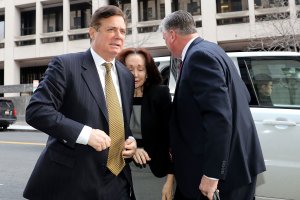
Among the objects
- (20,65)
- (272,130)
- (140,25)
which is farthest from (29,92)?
(272,130)

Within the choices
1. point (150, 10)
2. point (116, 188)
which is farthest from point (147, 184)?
point (150, 10)

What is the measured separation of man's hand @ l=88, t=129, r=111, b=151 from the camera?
187 centimetres

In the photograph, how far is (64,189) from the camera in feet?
6.42

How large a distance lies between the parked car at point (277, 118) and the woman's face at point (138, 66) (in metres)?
1.22

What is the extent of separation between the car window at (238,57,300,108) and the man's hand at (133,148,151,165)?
1.59 metres

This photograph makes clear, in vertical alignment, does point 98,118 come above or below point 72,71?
below

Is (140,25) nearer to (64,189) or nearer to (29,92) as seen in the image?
(29,92)

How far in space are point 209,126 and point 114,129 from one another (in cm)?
55

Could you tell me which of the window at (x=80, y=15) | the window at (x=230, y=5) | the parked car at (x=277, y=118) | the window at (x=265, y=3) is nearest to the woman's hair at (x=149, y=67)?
the parked car at (x=277, y=118)

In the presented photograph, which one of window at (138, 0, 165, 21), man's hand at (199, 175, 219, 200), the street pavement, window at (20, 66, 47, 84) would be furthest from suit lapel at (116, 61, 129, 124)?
window at (20, 66, 47, 84)

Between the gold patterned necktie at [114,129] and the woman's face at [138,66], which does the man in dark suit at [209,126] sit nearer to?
the gold patterned necktie at [114,129]

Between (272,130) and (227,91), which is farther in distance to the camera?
(272,130)

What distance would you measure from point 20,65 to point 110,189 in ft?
107

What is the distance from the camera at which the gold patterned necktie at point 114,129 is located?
82.7 inches
